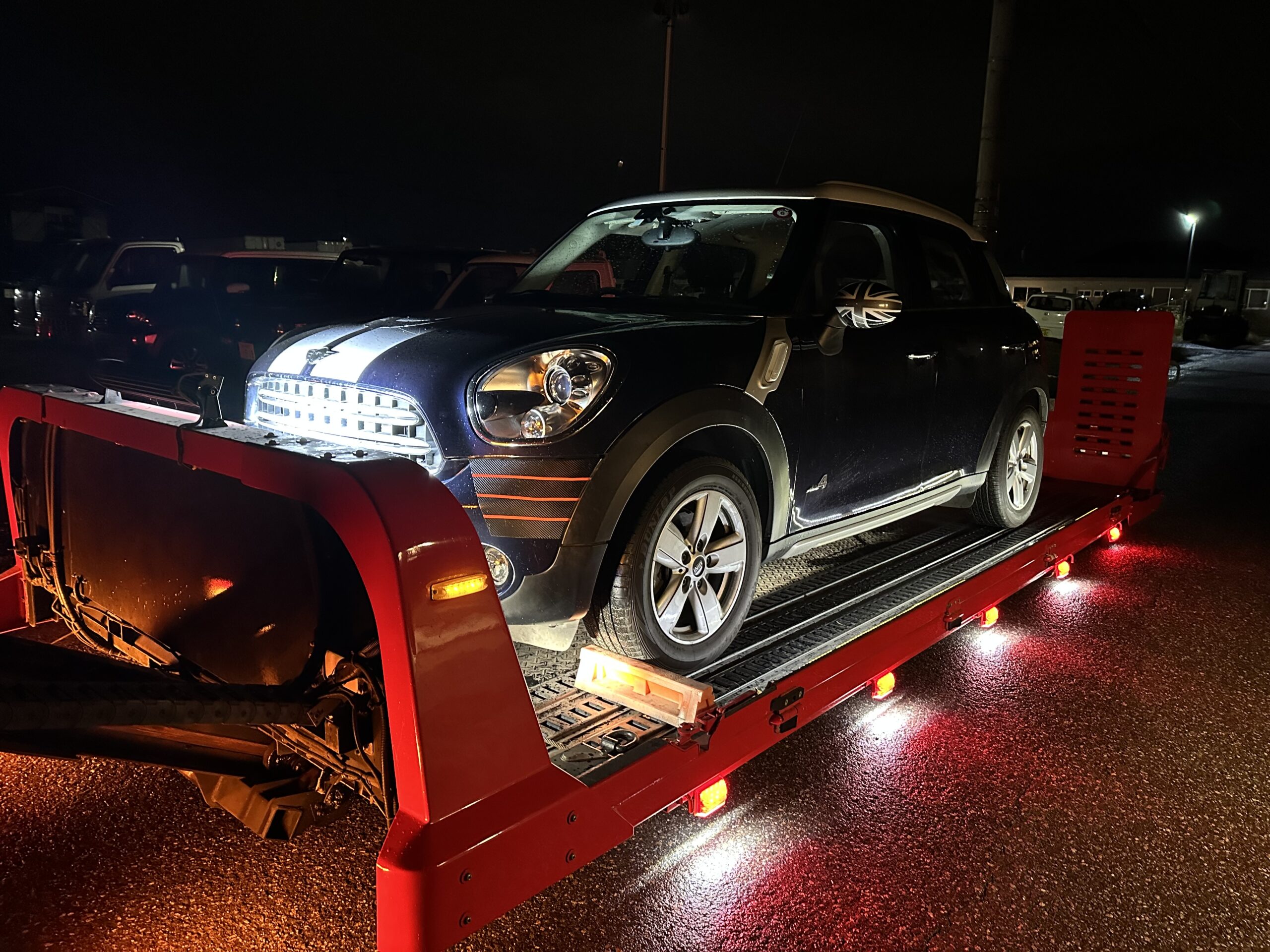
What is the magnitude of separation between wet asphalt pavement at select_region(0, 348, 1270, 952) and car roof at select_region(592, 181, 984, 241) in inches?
84.6

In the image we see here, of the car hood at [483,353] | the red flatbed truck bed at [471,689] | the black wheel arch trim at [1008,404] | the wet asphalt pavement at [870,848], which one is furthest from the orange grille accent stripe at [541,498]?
the black wheel arch trim at [1008,404]

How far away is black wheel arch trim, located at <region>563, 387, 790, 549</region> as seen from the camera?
296cm

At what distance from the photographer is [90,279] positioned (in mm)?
14570

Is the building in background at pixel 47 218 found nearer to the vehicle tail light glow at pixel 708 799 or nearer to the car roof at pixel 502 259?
the car roof at pixel 502 259

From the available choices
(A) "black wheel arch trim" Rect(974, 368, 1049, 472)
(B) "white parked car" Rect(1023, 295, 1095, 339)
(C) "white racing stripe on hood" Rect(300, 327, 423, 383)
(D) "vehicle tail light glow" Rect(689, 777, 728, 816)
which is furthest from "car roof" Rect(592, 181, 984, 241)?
(B) "white parked car" Rect(1023, 295, 1095, 339)

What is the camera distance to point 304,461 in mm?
2086

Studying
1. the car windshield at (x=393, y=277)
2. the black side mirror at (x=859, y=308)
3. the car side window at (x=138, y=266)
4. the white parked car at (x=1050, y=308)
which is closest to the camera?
the black side mirror at (x=859, y=308)

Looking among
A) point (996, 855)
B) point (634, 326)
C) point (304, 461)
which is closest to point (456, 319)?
point (634, 326)

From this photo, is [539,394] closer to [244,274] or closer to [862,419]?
[862,419]

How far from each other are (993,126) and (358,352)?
8.40 m

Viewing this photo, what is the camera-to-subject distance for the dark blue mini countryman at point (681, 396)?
2.96 meters

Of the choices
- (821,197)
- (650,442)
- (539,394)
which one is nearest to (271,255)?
(821,197)

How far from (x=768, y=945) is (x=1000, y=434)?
3.44m

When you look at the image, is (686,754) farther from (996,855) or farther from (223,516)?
(223,516)
